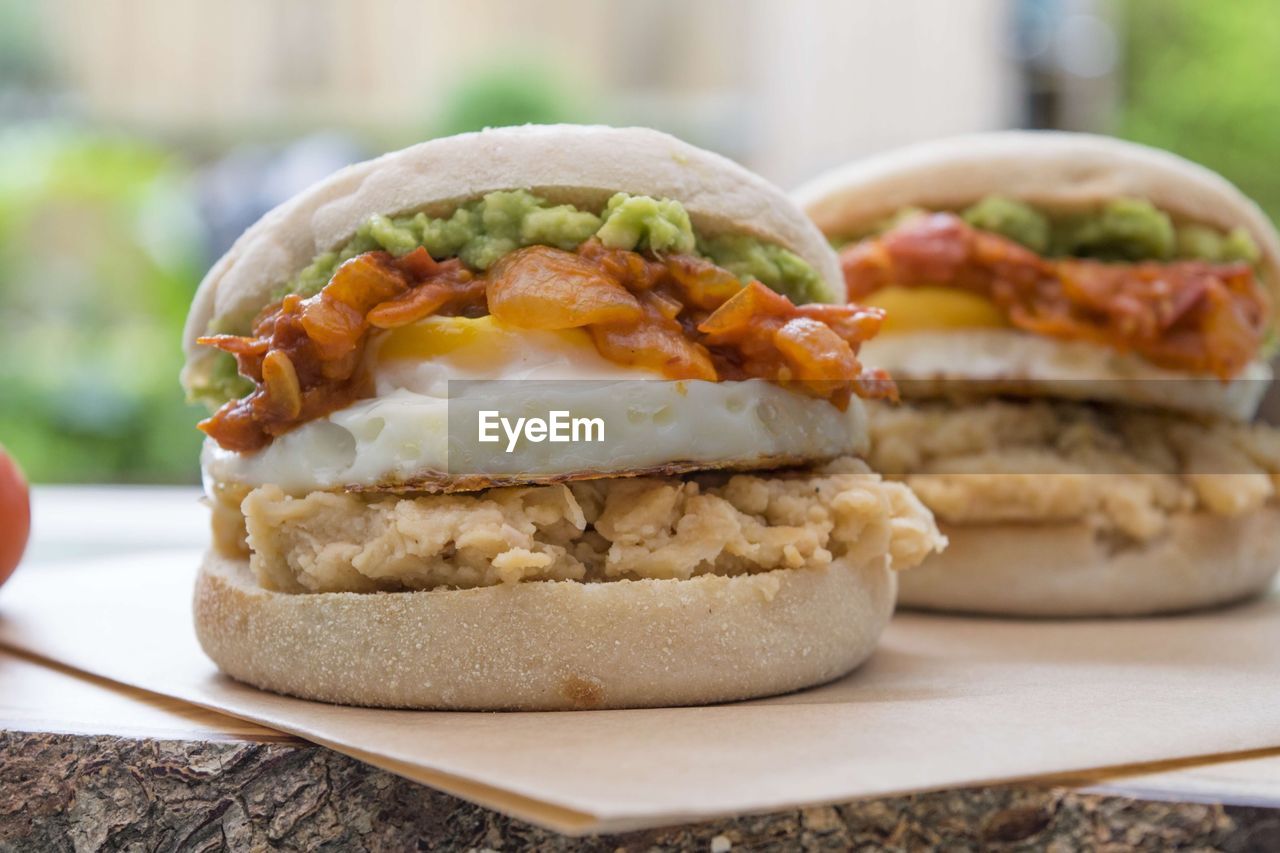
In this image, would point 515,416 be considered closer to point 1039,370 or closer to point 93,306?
point 1039,370

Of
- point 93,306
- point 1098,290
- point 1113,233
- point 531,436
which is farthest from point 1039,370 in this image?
point 93,306

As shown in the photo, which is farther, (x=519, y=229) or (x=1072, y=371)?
(x=1072, y=371)

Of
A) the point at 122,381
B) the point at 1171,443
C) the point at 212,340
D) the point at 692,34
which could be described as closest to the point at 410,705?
the point at 212,340

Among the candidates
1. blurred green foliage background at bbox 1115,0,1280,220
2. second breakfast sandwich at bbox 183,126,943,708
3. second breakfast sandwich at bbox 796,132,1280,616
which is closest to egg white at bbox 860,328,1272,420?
second breakfast sandwich at bbox 796,132,1280,616

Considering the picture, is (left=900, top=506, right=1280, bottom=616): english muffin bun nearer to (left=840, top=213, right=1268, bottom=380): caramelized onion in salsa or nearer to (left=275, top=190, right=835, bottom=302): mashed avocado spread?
(left=840, top=213, right=1268, bottom=380): caramelized onion in salsa

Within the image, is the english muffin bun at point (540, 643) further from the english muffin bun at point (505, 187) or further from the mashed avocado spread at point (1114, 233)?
the mashed avocado spread at point (1114, 233)

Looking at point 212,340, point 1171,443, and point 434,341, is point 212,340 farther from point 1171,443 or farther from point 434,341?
point 1171,443
